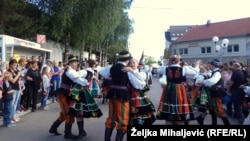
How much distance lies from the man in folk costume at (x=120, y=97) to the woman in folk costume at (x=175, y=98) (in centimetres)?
84

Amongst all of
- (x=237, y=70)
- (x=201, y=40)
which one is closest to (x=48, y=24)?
(x=237, y=70)

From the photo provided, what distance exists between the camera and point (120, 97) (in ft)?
20.3

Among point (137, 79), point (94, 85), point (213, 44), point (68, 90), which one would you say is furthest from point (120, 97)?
point (213, 44)

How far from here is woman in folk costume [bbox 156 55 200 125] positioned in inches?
259

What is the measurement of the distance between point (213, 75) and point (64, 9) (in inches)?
712

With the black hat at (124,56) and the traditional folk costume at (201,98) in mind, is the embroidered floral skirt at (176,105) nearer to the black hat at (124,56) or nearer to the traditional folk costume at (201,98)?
the black hat at (124,56)

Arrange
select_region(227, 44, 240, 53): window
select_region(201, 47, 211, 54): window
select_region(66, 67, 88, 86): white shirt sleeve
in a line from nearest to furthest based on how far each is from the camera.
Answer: select_region(66, 67, 88, 86): white shirt sleeve
select_region(227, 44, 240, 53): window
select_region(201, 47, 211, 54): window

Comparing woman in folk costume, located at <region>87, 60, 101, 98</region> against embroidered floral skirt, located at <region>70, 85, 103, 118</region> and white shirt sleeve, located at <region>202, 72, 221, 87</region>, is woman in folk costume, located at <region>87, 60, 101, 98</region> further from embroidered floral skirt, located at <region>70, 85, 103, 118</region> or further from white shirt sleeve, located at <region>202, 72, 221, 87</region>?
white shirt sleeve, located at <region>202, 72, 221, 87</region>

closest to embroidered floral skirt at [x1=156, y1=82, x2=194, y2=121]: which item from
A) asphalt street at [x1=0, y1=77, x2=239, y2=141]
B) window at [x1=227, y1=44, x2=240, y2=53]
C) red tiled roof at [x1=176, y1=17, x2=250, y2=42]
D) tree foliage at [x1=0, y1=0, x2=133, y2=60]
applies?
asphalt street at [x1=0, y1=77, x2=239, y2=141]

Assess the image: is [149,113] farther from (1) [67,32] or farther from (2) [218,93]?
(1) [67,32]

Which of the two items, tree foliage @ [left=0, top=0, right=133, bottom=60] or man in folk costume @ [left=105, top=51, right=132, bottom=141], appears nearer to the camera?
man in folk costume @ [left=105, top=51, right=132, bottom=141]

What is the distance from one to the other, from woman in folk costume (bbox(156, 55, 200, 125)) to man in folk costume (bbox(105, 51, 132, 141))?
2.74 ft

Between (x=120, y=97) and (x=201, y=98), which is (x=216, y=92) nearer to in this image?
(x=201, y=98)

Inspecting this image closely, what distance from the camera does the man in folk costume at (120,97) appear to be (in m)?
6.20
